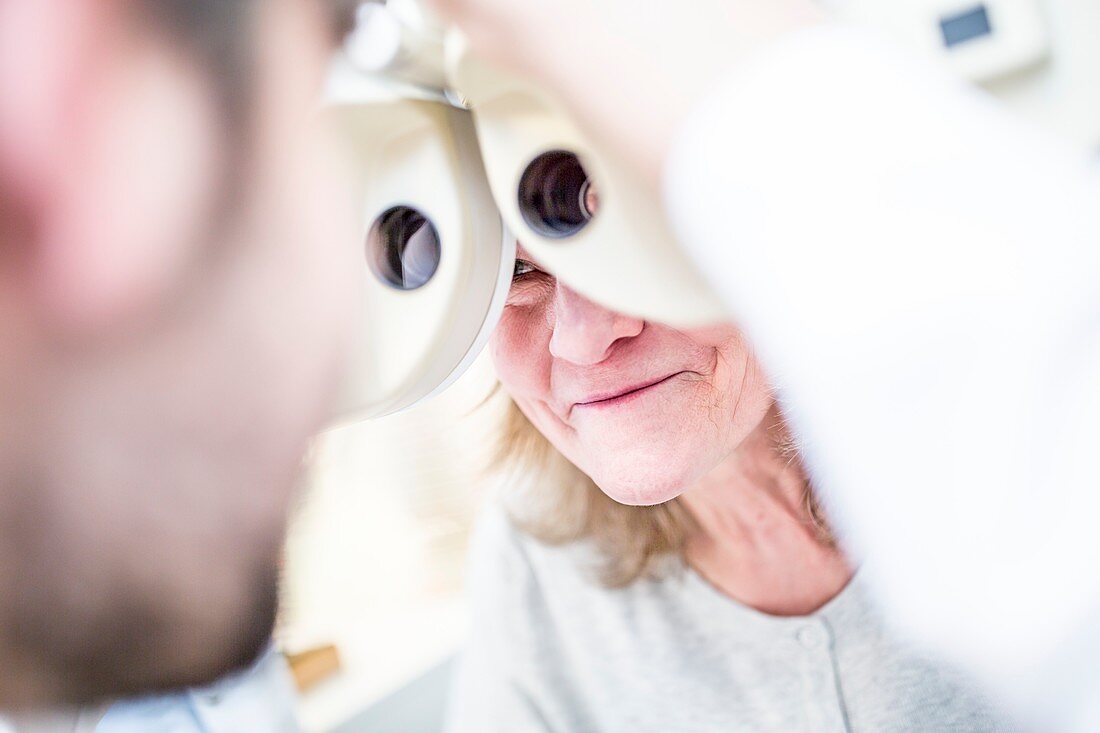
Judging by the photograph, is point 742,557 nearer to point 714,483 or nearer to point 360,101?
point 714,483

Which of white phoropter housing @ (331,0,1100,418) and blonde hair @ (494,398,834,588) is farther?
blonde hair @ (494,398,834,588)

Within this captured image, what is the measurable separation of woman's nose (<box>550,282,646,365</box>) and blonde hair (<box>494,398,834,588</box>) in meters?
0.24

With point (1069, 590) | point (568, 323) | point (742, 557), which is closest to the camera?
point (1069, 590)

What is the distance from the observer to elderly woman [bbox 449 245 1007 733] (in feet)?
1.36

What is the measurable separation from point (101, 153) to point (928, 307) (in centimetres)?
20

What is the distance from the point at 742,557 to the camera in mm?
629

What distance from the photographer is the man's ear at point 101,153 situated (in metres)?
0.21

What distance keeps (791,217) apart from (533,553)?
1.87 ft

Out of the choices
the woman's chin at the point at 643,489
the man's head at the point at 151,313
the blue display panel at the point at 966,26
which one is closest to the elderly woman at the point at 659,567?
the woman's chin at the point at 643,489

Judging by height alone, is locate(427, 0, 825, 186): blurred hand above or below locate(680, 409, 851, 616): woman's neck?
above

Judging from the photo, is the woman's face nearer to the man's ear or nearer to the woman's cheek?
the woman's cheek

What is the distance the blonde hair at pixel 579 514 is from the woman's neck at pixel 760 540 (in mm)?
20

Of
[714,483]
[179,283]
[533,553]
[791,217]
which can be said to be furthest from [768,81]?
[533,553]

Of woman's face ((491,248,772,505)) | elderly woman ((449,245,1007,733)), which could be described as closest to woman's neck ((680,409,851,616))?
elderly woman ((449,245,1007,733))
